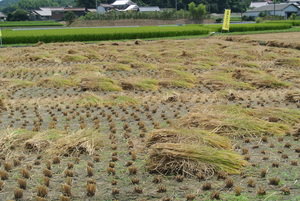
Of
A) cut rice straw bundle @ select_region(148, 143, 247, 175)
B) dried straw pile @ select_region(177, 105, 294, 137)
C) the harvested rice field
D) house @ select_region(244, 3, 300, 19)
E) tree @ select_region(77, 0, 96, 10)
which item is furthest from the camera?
tree @ select_region(77, 0, 96, 10)

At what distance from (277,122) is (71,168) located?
324 centimetres

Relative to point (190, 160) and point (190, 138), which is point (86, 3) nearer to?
point (190, 138)

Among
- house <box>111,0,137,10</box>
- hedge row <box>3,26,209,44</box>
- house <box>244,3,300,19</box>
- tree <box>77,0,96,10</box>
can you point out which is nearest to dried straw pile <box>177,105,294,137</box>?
hedge row <box>3,26,209,44</box>

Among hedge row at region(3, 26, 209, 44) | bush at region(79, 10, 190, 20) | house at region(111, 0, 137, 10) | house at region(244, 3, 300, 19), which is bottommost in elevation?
hedge row at region(3, 26, 209, 44)

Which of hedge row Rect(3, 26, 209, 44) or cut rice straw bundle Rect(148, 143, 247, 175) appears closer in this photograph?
cut rice straw bundle Rect(148, 143, 247, 175)

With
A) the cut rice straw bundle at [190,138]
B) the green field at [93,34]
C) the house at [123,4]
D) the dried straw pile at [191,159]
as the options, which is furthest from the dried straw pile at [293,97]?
the house at [123,4]

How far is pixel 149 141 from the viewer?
5.25m

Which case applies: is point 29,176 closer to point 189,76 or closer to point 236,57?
point 189,76

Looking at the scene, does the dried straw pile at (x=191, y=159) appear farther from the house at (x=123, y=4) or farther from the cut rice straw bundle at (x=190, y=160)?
the house at (x=123, y=4)

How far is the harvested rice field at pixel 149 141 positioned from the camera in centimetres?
405

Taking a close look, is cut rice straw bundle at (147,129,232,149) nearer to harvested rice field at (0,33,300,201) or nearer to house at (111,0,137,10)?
harvested rice field at (0,33,300,201)

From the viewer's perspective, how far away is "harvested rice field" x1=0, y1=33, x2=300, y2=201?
13.3ft

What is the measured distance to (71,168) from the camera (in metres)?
4.60

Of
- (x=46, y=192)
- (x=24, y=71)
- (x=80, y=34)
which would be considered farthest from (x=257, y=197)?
(x=80, y=34)
